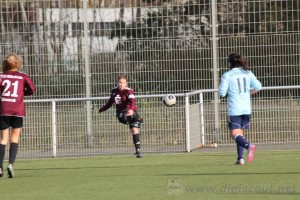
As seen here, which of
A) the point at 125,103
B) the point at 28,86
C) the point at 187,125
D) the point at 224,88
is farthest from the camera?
the point at 187,125

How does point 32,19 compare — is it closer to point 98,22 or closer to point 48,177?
point 98,22

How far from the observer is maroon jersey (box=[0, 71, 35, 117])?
1477 centimetres

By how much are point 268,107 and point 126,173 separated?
6835mm

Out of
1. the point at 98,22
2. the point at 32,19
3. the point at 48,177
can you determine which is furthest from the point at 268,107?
the point at 48,177

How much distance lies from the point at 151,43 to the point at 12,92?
7706 millimetres

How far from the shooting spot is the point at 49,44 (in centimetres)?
2231

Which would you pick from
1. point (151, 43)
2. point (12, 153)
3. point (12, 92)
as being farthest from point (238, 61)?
point (151, 43)

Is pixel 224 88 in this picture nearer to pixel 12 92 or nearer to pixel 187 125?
pixel 12 92

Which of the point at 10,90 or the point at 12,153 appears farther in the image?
the point at 12,153

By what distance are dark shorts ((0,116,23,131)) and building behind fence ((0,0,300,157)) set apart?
6.43 metres

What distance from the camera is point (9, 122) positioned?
48.8 feet

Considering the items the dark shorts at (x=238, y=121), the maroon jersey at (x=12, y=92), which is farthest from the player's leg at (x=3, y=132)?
the dark shorts at (x=238, y=121)

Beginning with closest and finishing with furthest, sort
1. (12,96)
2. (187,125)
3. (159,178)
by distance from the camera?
(159,178) < (12,96) < (187,125)

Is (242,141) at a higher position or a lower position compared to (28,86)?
lower
